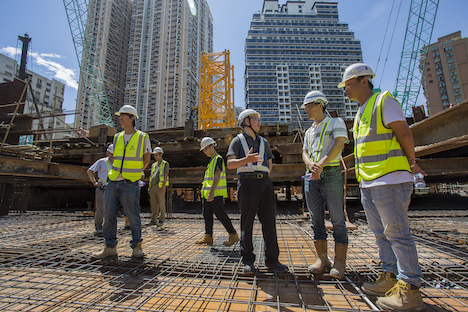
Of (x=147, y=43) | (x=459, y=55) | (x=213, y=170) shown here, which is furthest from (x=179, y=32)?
(x=459, y=55)

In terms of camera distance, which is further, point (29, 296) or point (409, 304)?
point (29, 296)

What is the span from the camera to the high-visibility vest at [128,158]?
279 centimetres

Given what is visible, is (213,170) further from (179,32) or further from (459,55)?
(459,55)

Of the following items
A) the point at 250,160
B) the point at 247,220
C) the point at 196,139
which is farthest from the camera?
the point at 196,139

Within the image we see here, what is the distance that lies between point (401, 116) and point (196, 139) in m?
8.29

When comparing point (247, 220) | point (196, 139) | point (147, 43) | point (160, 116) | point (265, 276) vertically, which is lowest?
point (265, 276)

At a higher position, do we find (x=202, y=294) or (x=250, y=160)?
(x=250, y=160)

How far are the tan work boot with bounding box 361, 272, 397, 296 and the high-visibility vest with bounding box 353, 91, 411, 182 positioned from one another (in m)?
0.78

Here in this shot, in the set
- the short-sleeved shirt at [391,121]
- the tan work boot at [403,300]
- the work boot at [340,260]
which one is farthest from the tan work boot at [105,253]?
the short-sleeved shirt at [391,121]

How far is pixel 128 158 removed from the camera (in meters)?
2.82

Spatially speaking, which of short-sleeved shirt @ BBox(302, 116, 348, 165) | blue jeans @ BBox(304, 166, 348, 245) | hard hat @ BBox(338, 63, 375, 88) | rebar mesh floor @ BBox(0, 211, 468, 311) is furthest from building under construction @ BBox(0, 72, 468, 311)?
hard hat @ BBox(338, 63, 375, 88)

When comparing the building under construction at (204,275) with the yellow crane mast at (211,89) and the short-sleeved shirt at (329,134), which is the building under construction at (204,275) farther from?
the yellow crane mast at (211,89)

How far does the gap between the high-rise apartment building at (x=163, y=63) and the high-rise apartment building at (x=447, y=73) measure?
73623mm

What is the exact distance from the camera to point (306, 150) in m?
2.58
